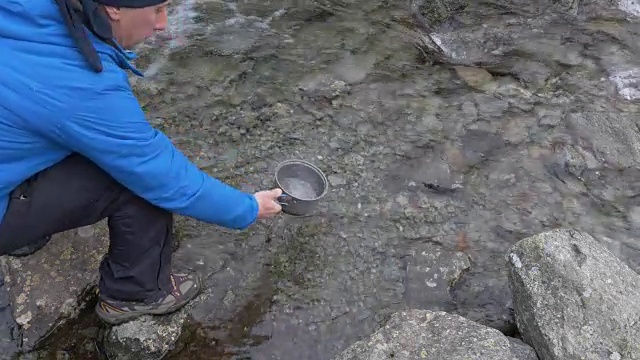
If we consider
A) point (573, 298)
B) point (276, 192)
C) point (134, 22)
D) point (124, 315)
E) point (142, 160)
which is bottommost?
point (124, 315)

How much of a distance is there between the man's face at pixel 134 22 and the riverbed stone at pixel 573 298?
1615 mm

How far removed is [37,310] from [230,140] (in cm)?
127

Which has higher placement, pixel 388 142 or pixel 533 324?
pixel 533 324

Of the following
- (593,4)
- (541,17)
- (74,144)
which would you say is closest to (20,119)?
(74,144)

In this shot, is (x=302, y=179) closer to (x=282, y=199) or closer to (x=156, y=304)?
(x=282, y=199)

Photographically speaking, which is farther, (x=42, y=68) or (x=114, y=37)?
(x=114, y=37)

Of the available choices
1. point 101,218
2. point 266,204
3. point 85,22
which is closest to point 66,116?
point 85,22

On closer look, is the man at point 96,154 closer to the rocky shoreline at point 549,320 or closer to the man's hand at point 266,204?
the man's hand at point 266,204

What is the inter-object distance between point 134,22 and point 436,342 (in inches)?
60.8

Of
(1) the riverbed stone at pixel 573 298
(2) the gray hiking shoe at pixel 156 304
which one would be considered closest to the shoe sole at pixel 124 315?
(2) the gray hiking shoe at pixel 156 304

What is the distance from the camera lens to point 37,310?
261 centimetres

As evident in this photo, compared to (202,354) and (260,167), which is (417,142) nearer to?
(260,167)

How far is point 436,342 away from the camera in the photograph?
2.44 metres

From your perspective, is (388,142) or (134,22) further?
(388,142)
